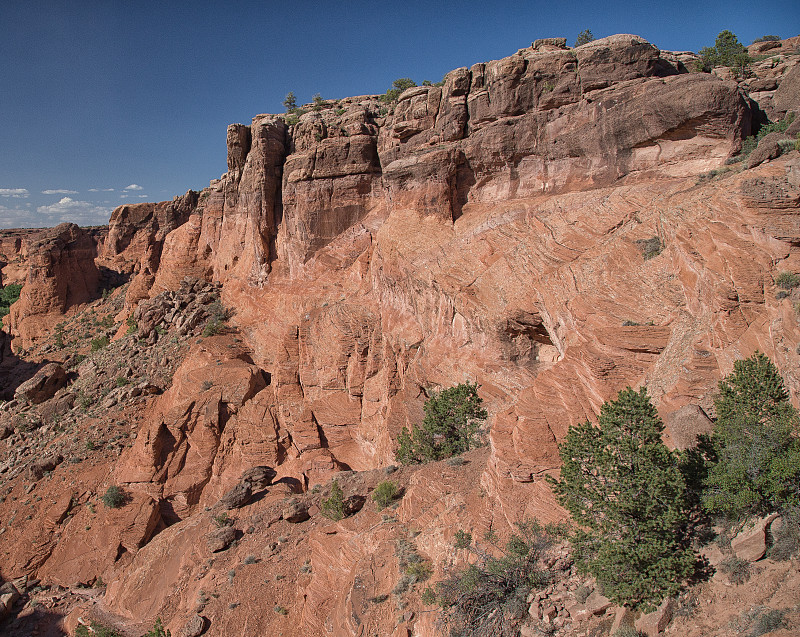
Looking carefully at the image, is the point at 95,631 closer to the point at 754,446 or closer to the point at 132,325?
the point at 754,446

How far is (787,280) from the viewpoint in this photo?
38.7 feet

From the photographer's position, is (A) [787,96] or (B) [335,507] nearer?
(B) [335,507]

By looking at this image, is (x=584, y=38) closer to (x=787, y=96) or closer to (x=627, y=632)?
(x=787, y=96)

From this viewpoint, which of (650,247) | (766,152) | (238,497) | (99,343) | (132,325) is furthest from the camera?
(99,343)

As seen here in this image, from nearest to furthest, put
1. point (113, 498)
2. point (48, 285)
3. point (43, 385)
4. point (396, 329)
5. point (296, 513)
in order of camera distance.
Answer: point (296, 513) → point (113, 498) → point (396, 329) → point (43, 385) → point (48, 285)

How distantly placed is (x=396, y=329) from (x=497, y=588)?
1883 centimetres

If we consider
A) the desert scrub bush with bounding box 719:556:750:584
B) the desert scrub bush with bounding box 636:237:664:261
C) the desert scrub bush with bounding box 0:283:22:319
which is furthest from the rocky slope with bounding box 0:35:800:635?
the desert scrub bush with bounding box 0:283:22:319

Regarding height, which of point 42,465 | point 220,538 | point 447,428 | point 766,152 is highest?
point 766,152

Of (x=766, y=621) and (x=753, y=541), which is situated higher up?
(x=753, y=541)

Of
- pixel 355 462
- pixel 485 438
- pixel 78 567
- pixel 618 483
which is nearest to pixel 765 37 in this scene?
pixel 485 438

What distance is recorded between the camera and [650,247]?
17172 millimetres

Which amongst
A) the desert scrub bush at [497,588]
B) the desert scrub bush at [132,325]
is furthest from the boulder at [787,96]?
the desert scrub bush at [132,325]

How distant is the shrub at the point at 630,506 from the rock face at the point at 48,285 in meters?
62.7

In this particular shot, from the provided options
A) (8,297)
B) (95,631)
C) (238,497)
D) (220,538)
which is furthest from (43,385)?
(8,297)
